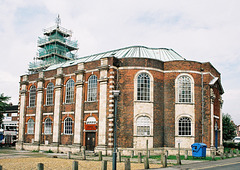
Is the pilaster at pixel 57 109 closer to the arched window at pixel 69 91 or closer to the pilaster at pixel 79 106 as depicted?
the arched window at pixel 69 91

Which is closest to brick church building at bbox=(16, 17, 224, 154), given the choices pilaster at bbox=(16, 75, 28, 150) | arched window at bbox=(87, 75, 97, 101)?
arched window at bbox=(87, 75, 97, 101)

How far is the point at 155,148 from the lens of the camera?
2880 centimetres

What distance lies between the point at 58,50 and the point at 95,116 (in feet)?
94.4

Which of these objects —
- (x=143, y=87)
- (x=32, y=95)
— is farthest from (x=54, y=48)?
(x=143, y=87)

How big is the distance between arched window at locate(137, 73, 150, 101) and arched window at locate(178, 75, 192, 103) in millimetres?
3794

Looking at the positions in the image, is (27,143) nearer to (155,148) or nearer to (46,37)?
(155,148)

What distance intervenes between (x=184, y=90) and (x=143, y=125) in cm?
628

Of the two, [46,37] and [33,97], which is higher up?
[46,37]

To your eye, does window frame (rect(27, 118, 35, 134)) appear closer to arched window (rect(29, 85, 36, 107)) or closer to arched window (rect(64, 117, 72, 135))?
arched window (rect(29, 85, 36, 107))

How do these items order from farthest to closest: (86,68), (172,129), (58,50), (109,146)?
(58,50)
(86,68)
(172,129)
(109,146)

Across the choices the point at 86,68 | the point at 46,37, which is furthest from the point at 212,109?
the point at 46,37

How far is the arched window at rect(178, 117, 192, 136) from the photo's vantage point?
97.7 ft

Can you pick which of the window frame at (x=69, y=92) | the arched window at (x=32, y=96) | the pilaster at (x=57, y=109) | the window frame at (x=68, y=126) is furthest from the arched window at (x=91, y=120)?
the arched window at (x=32, y=96)

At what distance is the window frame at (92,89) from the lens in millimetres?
30694
